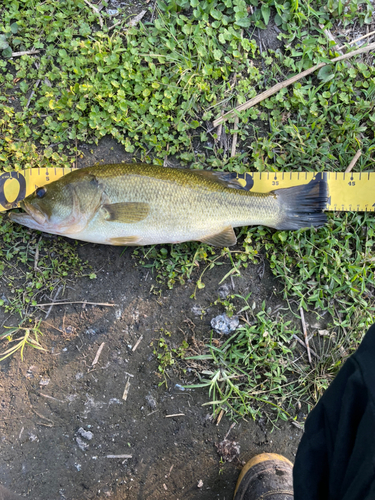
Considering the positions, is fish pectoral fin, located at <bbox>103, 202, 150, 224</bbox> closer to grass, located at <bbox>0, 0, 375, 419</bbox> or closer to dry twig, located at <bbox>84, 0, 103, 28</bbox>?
grass, located at <bbox>0, 0, 375, 419</bbox>

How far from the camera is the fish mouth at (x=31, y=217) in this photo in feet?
9.66

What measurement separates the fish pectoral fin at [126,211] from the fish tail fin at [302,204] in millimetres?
1229

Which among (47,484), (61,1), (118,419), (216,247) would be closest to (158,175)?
(216,247)

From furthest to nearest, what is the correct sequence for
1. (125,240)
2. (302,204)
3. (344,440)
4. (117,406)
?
(117,406) → (302,204) → (125,240) → (344,440)

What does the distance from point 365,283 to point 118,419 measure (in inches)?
108

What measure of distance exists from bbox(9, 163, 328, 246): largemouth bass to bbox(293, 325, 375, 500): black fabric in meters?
1.45

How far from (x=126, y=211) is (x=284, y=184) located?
5.10 ft

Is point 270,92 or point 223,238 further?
point 270,92

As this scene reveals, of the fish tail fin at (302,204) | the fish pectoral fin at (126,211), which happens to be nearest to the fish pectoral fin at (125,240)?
the fish pectoral fin at (126,211)

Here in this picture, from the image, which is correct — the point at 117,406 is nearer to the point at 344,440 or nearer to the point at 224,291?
the point at 224,291

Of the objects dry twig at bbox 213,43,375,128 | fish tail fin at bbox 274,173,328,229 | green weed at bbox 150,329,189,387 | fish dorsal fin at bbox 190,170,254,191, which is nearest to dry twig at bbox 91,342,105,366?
green weed at bbox 150,329,189,387

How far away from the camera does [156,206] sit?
2.91m

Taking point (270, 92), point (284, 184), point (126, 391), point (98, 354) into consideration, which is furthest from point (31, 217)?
point (270, 92)

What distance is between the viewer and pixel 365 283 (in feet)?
10.7
